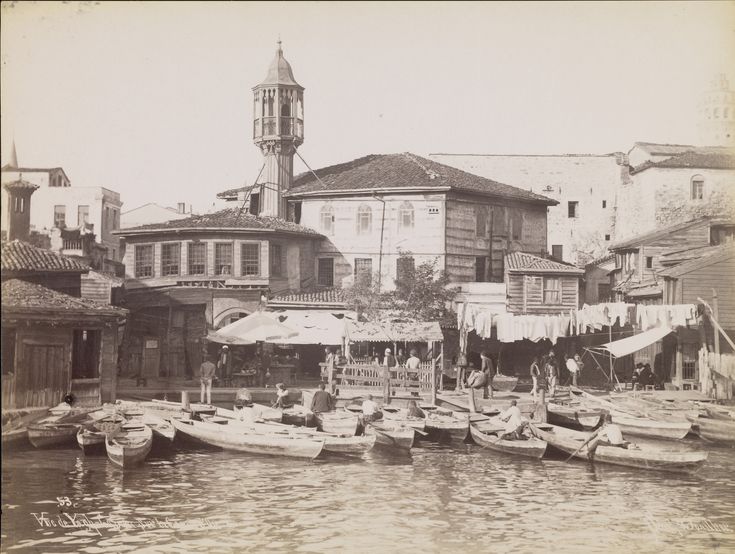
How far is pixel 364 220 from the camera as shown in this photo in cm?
1611

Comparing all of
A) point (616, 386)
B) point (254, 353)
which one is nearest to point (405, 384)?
point (254, 353)

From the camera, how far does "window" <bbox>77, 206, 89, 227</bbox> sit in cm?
1236

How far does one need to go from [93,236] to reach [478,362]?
244 inches

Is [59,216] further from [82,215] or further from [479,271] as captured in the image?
[479,271]

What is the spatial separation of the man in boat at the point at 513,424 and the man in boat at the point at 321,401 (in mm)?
2965

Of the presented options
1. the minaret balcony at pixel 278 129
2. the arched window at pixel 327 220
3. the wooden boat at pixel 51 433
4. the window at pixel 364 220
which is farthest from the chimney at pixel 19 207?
the window at pixel 364 220

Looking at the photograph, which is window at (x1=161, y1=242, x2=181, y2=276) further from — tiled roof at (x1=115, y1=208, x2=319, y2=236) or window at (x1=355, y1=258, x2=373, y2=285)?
window at (x1=355, y1=258, x2=373, y2=285)

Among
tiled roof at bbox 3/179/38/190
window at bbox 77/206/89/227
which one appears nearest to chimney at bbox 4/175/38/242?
tiled roof at bbox 3/179/38/190

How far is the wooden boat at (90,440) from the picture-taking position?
47.2 ft

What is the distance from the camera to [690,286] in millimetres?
13367

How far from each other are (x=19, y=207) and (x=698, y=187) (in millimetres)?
8573

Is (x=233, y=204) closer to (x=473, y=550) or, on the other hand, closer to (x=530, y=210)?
(x=530, y=210)

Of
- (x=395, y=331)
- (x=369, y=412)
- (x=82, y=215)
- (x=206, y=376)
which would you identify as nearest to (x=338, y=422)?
(x=369, y=412)

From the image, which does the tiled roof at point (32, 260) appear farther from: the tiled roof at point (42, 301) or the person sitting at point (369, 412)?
the person sitting at point (369, 412)
